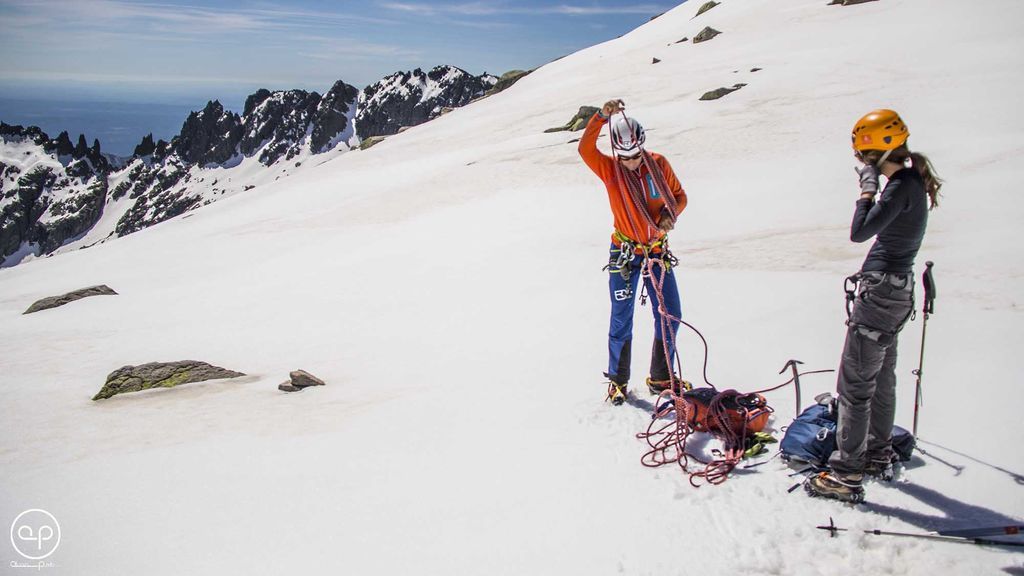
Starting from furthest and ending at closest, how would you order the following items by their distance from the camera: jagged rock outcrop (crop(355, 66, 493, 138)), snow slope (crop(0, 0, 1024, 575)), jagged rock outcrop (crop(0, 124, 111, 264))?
jagged rock outcrop (crop(0, 124, 111, 264))
jagged rock outcrop (crop(355, 66, 493, 138))
snow slope (crop(0, 0, 1024, 575))

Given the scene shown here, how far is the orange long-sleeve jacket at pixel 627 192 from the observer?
5.79m

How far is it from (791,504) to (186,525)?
4.38 meters

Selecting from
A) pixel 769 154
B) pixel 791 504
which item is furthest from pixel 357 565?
pixel 769 154

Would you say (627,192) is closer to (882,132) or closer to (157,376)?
(882,132)

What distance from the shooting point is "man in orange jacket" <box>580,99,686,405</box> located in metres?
5.65

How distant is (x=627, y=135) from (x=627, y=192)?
1.84 feet

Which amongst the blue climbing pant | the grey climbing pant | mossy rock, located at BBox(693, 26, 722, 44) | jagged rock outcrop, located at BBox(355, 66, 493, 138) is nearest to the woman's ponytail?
the grey climbing pant

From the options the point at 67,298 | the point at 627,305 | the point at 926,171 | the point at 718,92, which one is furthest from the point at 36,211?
the point at 926,171

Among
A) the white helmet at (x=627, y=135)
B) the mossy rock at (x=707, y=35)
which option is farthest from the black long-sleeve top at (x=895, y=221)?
the mossy rock at (x=707, y=35)

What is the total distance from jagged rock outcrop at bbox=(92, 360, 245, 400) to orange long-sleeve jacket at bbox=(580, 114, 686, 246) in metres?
6.02

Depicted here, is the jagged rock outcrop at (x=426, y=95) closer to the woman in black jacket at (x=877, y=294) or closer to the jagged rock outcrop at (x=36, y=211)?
the jagged rock outcrop at (x=36, y=211)

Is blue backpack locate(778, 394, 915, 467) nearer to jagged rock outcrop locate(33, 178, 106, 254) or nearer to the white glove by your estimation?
the white glove

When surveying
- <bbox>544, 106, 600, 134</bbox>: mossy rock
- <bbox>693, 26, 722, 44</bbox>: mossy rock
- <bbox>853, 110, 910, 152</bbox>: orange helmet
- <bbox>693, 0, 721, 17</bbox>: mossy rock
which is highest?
<bbox>693, 0, 721, 17</bbox>: mossy rock

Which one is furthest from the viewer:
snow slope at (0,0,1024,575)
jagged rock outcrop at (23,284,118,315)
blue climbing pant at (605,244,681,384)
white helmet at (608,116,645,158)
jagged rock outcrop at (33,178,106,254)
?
jagged rock outcrop at (33,178,106,254)
